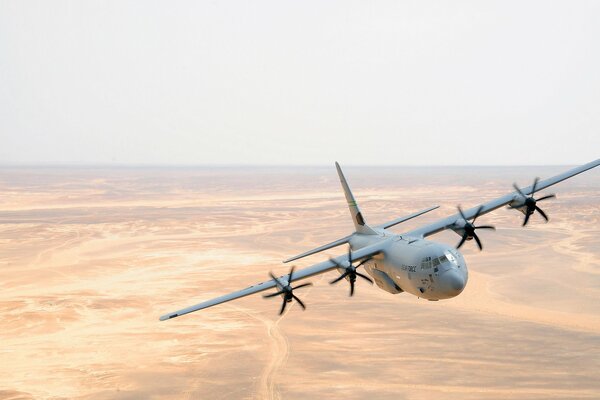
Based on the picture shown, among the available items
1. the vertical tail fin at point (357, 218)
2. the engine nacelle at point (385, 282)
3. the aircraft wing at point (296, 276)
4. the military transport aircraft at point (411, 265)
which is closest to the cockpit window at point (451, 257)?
the military transport aircraft at point (411, 265)

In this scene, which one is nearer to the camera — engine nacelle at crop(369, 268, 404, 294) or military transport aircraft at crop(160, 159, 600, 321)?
military transport aircraft at crop(160, 159, 600, 321)

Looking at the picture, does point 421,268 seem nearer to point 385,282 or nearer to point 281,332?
point 385,282

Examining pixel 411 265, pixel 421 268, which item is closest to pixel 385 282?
pixel 411 265

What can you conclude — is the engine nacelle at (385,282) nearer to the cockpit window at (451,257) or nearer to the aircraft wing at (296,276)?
the aircraft wing at (296,276)

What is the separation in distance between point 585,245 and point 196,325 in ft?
348

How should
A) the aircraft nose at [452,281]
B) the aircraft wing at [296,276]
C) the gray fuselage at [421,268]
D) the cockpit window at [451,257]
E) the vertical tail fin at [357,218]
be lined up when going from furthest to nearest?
the vertical tail fin at [357,218], the aircraft wing at [296,276], the cockpit window at [451,257], the gray fuselage at [421,268], the aircraft nose at [452,281]

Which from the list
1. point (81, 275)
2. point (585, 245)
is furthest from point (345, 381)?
point (585, 245)

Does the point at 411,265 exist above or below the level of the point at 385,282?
above

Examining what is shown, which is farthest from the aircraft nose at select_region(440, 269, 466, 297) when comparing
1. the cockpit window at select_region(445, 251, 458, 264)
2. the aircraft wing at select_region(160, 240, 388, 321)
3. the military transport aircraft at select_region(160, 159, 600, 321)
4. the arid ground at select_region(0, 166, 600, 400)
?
the arid ground at select_region(0, 166, 600, 400)

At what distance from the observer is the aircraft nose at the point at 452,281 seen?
42.2m

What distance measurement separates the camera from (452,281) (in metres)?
42.2

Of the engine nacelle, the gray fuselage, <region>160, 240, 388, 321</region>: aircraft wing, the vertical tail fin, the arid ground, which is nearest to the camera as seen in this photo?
the gray fuselage

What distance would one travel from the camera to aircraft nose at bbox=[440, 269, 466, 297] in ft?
139

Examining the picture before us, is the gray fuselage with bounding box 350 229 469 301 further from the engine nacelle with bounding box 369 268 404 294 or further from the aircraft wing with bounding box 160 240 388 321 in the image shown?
the aircraft wing with bounding box 160 240 388 321
